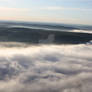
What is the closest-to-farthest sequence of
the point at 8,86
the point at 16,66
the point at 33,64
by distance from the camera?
the point at 8,86 → the point at 16,66 → the point at 33,64

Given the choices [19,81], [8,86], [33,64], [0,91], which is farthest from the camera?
[33,64]

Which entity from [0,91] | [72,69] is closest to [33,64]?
[72,69]

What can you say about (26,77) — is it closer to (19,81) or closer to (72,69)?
(19,81)

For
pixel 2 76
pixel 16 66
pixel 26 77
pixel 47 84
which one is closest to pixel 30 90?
pixel 47 84

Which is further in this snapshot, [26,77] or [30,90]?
[26,77]

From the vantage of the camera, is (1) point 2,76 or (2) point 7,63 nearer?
(1) point 2,76

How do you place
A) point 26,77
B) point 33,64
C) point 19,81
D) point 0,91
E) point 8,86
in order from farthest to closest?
point 33,64, point 26,77, point 19,81, point 8,86, point 0,91

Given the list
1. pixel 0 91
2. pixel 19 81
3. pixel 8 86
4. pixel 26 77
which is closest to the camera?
pixel 0 91

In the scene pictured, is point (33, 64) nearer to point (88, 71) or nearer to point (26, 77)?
point (26, 77)

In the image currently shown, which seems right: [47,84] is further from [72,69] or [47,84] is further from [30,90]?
[72,69]
